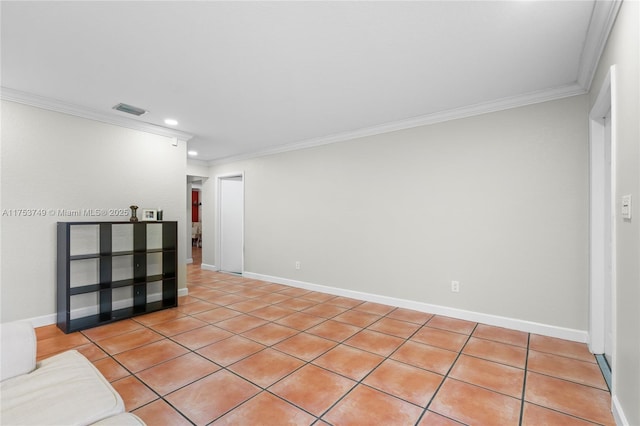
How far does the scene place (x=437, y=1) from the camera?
1875mm

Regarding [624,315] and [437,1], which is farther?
[437,1]

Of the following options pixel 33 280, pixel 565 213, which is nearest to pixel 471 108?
pixel 565 213

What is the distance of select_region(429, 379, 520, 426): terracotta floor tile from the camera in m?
1.87

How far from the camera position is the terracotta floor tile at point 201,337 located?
9.70 ft

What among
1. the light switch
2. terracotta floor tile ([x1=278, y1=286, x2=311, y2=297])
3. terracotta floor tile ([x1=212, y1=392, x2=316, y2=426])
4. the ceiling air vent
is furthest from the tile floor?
the ceiling air vent

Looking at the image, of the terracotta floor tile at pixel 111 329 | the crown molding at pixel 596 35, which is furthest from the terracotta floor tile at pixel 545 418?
the terracotta floor tile at pixel 111 329

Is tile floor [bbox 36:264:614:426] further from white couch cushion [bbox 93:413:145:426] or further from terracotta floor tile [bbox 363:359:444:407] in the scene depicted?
white couch cushion [bbox 93:413:145:426]

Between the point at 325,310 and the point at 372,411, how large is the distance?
2.13 meters

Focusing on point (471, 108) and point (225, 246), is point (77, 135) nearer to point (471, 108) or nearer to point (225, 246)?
point (225, 246)

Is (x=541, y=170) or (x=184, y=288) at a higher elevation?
(x=541, y=170)

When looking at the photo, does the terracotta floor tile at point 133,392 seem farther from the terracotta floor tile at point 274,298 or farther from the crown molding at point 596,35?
the crown molding at point 596,35

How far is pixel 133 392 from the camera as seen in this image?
7.04 ft

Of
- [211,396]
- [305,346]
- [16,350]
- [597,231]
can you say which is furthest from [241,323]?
[597,231]

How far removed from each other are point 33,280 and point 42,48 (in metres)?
2.52
